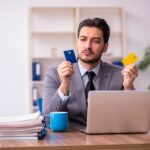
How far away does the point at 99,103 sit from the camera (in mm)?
1799

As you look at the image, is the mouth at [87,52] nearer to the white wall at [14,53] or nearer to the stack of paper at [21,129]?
the stack of paper at [21,129]

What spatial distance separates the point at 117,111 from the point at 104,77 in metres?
0.59

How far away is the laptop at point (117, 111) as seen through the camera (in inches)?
70.8

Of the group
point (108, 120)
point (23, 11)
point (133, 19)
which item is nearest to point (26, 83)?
point (23, 11)

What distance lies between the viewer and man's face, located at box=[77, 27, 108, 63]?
2.40 m

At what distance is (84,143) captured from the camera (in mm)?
1561

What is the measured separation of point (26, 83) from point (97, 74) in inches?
104

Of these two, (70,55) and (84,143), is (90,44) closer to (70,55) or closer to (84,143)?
(70,55)

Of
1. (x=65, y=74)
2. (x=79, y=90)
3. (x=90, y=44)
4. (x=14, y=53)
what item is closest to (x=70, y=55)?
(x=65, y=74)

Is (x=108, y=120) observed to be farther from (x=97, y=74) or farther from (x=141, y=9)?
(x=141, y=9)

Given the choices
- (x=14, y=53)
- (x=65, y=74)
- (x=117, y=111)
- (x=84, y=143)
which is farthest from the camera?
(x=14, y=53)

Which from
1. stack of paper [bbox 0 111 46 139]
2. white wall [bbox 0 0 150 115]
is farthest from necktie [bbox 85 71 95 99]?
white wall [bbox 0 0 150 115]

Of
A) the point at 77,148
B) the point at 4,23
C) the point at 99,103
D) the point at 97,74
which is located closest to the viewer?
the point at 77,148

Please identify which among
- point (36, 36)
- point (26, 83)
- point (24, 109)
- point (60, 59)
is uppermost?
point (36, 36)
